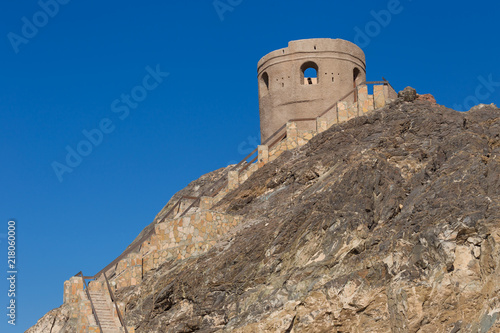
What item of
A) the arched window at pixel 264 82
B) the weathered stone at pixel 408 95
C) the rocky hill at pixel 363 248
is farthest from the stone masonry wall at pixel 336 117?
the arched window at pixel 264 82

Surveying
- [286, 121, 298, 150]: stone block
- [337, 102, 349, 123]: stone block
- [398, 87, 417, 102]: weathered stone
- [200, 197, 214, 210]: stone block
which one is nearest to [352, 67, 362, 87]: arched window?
[337, 102, 349, 123]: stone block

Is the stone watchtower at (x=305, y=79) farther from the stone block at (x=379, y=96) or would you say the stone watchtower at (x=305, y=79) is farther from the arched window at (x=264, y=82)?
the stone block at (x=379, y=96)

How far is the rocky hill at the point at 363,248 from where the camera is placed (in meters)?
24.2

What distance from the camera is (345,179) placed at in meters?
30.3

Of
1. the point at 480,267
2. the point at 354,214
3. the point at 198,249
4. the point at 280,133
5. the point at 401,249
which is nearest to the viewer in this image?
the point at 480,267

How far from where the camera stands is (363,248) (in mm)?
27328

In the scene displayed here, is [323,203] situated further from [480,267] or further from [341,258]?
[480,267]

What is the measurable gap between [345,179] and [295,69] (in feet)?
39.4

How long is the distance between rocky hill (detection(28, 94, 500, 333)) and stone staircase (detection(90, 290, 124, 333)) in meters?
0.46

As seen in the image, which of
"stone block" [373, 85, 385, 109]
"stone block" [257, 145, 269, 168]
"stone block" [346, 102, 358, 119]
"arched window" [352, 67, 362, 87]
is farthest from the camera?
"arched window" [352, 67, 362, 87]

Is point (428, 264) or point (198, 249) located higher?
point (198, 249)

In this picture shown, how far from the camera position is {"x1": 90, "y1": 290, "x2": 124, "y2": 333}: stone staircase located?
99.0ft

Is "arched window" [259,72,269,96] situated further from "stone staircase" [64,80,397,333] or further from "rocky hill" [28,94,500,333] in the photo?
"rocky hill" [28,94,500,333]

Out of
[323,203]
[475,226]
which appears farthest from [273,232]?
[475,226]
